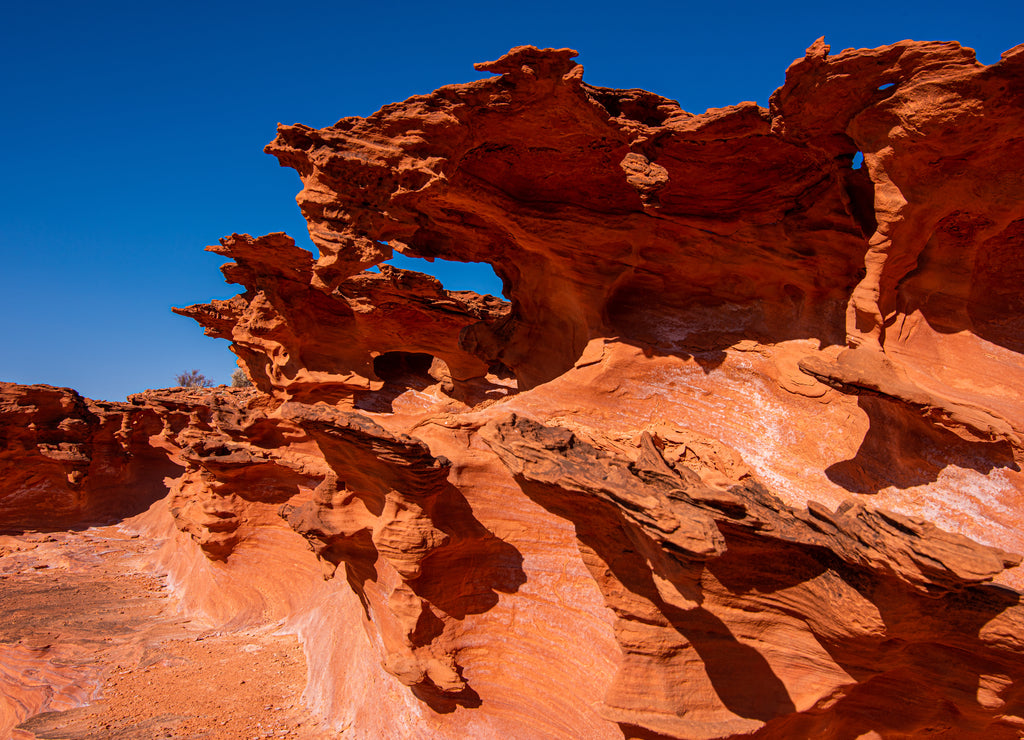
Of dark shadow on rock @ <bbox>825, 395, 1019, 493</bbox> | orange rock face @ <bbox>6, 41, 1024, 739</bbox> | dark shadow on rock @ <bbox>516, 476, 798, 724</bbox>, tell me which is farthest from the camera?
dark shadow on rock @ <bbox>825, 395, 1019, 493</bbox>

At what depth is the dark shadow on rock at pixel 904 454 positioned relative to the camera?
13.5 ft

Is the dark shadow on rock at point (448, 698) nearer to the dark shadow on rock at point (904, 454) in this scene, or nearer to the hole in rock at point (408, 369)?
the dark shadow on rock at point (904, 454)

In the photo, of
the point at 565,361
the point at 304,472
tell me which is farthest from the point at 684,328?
the point at 304,472

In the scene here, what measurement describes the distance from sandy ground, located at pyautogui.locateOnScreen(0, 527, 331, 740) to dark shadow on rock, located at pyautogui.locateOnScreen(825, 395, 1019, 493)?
17.1 feet

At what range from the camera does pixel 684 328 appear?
20.0 ft

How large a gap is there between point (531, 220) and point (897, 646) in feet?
16.3

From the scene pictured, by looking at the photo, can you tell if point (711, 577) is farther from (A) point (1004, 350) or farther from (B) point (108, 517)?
(B) point (108, 517)

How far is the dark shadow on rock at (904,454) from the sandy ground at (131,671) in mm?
5223

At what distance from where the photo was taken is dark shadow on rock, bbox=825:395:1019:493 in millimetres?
4121

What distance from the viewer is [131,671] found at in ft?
21.4

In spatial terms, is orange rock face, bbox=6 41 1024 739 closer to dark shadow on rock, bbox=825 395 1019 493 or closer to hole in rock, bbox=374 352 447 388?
dark shadow on rock, bbox=825 395 1019 493

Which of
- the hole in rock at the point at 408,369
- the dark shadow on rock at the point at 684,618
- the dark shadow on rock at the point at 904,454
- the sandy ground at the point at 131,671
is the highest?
the hole in rock at the point at 408,369

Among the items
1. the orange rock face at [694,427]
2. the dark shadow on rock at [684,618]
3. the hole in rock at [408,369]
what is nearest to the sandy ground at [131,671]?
the orange rock face at [694,427]

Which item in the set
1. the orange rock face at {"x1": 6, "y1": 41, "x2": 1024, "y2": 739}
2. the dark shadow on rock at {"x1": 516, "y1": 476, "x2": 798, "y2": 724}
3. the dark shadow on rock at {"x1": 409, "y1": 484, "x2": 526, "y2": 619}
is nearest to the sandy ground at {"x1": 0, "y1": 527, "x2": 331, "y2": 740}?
the orange rock face at {"x1": 6, "y1": 41, "x2": 1024, "y2": 739}
